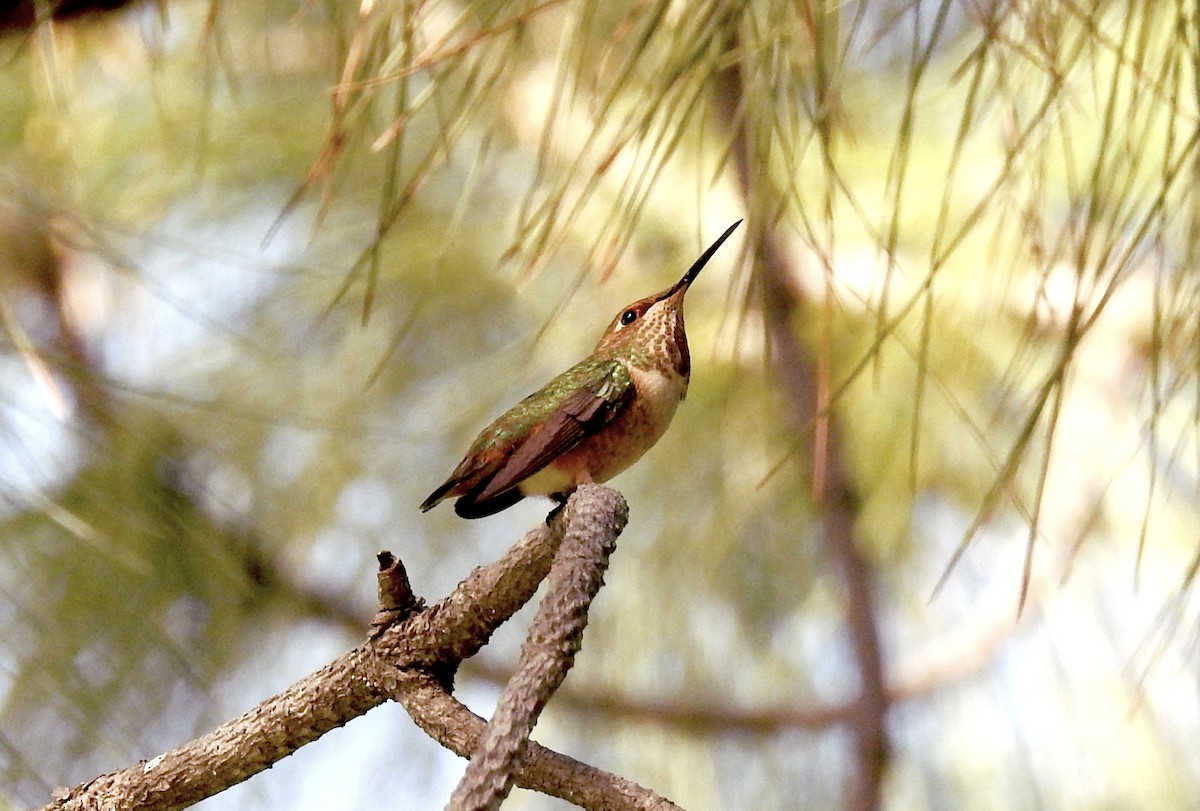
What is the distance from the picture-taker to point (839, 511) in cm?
160

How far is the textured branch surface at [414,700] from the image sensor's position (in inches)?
25.1

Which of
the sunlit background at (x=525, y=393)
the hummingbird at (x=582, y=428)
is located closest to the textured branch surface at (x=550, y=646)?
the hummingbird at (x=582, y=428)

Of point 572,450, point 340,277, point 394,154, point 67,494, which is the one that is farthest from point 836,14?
point 67,494

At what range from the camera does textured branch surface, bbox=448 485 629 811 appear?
484 millimetres

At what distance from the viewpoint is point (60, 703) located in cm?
154

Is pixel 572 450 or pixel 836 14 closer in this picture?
pixel 572 450

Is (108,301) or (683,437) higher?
(683,437)

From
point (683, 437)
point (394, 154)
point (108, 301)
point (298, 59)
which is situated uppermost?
point (298, 59)

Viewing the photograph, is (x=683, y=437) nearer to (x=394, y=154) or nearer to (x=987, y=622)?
(x=987, y=622)

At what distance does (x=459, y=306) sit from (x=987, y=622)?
74 centimetres

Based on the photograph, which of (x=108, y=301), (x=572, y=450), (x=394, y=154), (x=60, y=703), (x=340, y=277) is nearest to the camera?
(x=572, y=450)

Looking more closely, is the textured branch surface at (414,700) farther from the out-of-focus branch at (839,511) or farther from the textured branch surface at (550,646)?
the out-of-focus branch at (839,511)

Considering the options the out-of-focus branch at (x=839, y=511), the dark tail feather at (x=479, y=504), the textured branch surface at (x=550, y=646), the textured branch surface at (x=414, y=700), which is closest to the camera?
the textured branch surface at (x=550, y=646)

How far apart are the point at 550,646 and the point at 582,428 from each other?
10.7 inches
